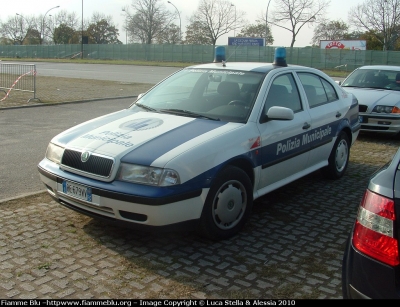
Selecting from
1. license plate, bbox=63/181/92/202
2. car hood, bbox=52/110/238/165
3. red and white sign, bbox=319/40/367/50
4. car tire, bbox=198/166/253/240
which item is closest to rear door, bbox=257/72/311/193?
car tire, bbox=198/166/253/240

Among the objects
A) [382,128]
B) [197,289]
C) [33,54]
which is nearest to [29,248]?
[197,289]

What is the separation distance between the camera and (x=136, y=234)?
15.6 ft

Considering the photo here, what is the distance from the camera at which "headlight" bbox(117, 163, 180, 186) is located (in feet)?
13.4

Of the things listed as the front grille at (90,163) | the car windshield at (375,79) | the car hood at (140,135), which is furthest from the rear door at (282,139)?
the car windshield at (375,79)

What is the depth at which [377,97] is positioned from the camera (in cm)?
996

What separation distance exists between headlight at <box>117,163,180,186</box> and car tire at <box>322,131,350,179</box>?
3274 mm

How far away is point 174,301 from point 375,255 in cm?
145

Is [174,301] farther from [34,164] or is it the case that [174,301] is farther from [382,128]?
[382,128]

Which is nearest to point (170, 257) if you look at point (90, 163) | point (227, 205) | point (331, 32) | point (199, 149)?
point (227, 205)

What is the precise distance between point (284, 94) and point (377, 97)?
200 inches

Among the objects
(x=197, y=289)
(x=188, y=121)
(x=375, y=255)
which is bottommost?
(x=197, y=289)

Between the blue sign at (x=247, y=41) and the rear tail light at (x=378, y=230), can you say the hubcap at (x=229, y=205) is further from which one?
the blue sign at (x=247, y=41)

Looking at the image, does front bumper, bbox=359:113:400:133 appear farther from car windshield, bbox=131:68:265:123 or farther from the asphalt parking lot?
car windshield, bbox=131:68:265:123

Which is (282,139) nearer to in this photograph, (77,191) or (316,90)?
(316,90)
